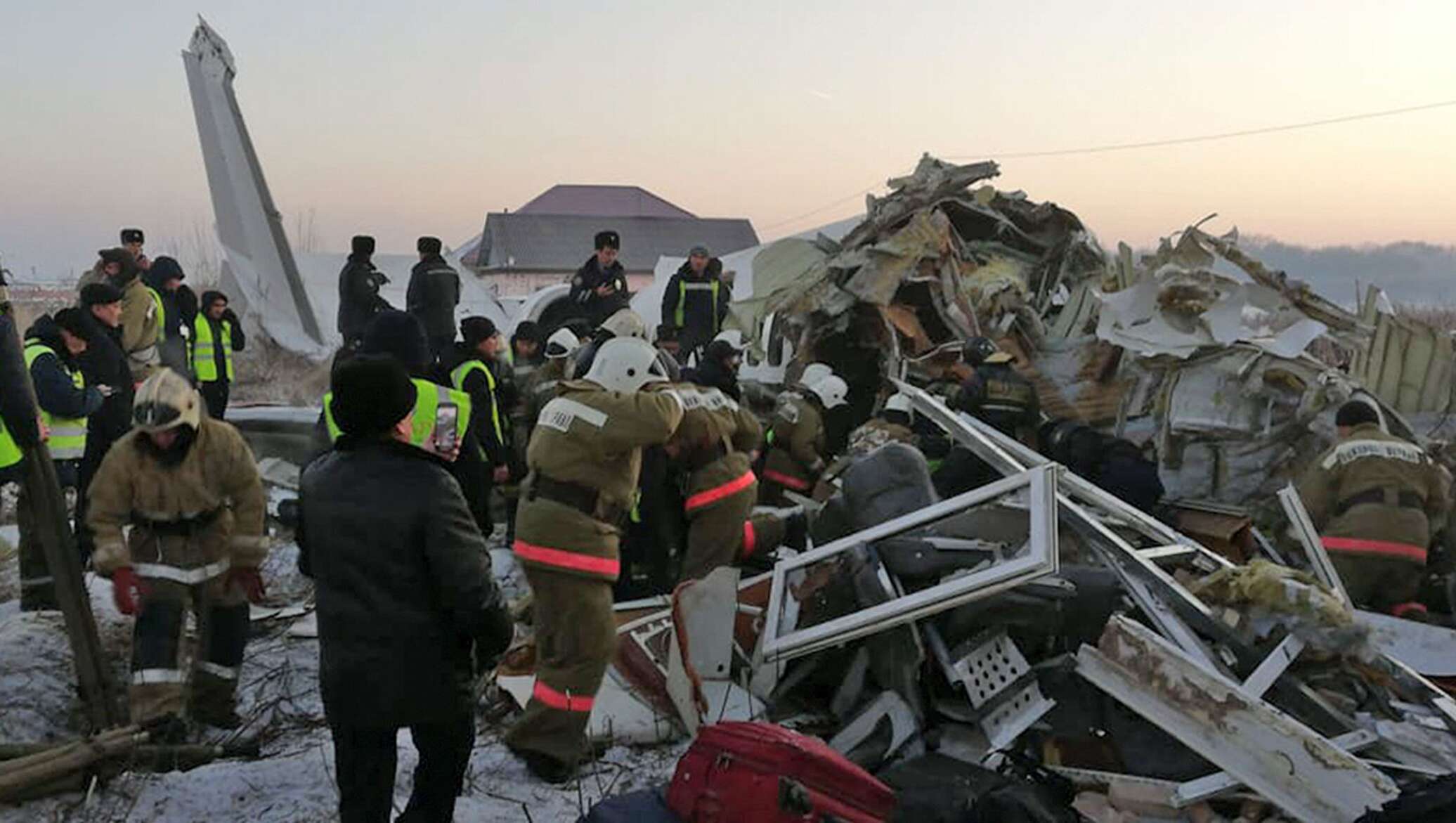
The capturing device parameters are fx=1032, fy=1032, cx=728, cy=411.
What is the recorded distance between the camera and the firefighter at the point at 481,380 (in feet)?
19.4

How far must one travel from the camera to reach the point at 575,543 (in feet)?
12.9

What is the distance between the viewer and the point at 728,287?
34.1 ft

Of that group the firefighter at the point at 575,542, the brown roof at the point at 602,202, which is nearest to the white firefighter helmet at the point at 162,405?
the firefighter at the point at 575,542

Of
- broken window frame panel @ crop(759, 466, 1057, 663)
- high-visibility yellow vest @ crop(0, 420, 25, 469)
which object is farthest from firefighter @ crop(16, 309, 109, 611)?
broken window frame panel @ crop(759, 466, 1057, 663)

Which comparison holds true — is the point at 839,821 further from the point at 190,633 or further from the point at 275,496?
the point at 275,496

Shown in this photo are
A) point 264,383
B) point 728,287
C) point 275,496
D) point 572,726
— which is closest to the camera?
point 572,726

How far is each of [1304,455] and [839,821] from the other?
16.4 ft

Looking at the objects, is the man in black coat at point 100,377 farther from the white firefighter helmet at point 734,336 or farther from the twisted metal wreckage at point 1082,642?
the white firefighter helmet at point 734,336

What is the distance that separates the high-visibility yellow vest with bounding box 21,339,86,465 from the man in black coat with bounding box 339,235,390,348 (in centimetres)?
297

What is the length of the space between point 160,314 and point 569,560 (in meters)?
5.45

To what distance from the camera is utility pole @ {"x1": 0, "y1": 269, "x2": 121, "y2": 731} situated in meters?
4.06

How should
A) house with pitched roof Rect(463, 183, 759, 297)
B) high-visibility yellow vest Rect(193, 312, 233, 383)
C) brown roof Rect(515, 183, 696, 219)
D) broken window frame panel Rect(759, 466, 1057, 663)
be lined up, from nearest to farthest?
broken window frame panel Rect(759, 466, 1057, 663), high-visibility yellow vest Rect(193, 312, 233, 383), house with pitched roof Rect(463, 183, 759, 297), brown roof Rect(515, 183, 696, 219)

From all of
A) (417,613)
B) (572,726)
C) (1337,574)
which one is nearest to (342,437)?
(417,613)

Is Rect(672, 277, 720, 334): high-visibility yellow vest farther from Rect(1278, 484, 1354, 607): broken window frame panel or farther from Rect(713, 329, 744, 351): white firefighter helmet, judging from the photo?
Rect(1278, 484, 1354, 607): broken window frame panel
